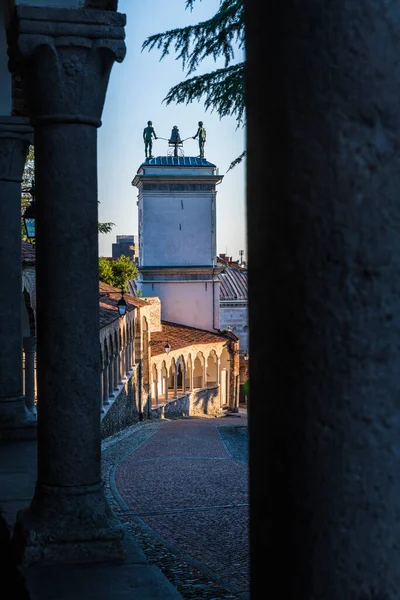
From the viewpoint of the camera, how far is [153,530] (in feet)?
24.1

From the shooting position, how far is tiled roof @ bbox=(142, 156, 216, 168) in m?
49.1

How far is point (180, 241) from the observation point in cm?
4872

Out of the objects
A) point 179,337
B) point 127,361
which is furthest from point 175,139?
point 127,361

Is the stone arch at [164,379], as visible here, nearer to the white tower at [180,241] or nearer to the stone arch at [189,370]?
the stone arch at [189,370]

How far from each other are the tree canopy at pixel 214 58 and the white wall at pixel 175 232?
3534 cm

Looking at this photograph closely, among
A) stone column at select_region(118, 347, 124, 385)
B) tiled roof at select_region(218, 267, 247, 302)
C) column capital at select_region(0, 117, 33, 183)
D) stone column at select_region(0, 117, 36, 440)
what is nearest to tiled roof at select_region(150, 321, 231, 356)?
stone column at select_region(118, 347, 124, 385)

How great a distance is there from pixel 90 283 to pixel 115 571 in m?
1.48

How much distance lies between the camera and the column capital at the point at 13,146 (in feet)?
29.7

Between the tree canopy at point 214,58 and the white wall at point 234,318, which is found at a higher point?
the tree canopy at point 214,58

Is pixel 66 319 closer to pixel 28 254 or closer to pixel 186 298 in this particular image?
pixel 28 254

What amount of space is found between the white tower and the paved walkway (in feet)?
111

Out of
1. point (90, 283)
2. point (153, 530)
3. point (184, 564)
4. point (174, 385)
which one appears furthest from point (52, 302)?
point (174, 385)

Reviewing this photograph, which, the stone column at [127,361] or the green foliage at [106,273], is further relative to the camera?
the green foliage at [106,273]

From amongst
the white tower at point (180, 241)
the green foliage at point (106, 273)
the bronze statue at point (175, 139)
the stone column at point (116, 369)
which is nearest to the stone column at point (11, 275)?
the stone column at point (116, 369)
